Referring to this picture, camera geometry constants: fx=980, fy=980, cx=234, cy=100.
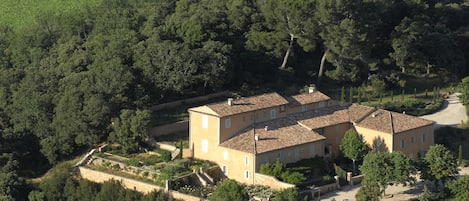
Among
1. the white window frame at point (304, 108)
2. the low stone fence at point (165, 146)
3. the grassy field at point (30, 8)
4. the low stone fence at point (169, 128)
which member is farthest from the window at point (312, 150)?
the grassy field at point (30, 8)

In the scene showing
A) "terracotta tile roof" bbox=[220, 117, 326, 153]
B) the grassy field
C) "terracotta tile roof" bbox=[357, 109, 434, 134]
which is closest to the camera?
"terracotta tile roof" bbox=[220, 117, 326, 153]

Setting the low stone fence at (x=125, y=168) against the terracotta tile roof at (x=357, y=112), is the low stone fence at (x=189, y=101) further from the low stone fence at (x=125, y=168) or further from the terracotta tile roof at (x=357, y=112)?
the terracotta tile roof at (x=357, y=112)

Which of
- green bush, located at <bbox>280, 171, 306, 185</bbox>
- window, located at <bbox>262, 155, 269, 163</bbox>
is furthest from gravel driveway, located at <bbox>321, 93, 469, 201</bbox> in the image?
window, located at <bbox>262, 155, 269, 163</bbox>

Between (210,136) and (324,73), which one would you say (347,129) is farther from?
(324,73)

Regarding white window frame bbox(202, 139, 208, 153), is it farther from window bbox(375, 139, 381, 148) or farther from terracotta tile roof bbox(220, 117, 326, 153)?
window bbox(375, 139, 381, 148)

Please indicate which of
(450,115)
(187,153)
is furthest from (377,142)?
(187,153)

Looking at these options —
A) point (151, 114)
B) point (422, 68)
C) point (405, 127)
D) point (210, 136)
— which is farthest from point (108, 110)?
point (422, 68)

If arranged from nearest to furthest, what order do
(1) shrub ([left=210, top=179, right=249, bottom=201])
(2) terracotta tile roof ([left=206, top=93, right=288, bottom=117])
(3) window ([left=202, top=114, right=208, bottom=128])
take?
(1) shrub ([left=210, top=179, right=249, bottom=201])
(2) terracotta tile roof ([left=206, top=93, right=288, bottom=117])
(3) window ([left=202, top=114, right=208, bottom=128])
